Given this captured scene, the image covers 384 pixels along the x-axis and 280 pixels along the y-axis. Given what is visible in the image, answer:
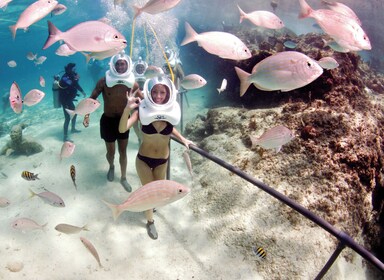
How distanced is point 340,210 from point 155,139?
3.15 meters

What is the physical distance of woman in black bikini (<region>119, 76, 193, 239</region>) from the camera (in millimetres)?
3322

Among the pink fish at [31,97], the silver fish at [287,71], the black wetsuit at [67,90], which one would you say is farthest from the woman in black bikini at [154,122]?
the black wetsuit at [67,90]

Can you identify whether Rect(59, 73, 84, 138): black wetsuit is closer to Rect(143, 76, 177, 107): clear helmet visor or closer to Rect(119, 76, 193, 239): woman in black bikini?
Rect(119, 76, 193, 239): woman in black bikini

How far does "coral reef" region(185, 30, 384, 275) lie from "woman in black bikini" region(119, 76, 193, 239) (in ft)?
4.09

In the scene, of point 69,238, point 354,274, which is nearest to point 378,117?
point 354,274

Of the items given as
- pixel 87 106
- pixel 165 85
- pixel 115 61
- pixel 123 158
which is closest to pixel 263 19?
pixel 165 85

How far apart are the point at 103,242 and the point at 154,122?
→ 199 centimetres

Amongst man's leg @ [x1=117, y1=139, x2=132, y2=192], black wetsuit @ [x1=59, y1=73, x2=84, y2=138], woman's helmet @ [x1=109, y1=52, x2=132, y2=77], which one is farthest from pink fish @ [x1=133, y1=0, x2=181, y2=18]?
black wetsuit @ [x1=59, y1=73, x2=84, y2=138]

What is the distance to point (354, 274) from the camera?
3.79 metres

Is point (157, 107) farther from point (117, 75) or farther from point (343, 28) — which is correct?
point (343, 28)

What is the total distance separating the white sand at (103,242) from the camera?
3.34 metres

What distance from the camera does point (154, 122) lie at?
11.8 ft

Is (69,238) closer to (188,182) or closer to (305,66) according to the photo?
(188,182)

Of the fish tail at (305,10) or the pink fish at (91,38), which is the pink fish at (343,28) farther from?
the pink fish at (91,38)
